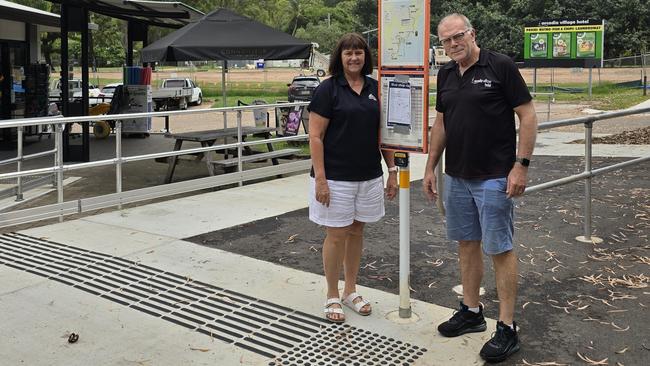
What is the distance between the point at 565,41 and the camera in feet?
82.1

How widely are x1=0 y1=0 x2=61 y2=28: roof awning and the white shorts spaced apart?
12053mm

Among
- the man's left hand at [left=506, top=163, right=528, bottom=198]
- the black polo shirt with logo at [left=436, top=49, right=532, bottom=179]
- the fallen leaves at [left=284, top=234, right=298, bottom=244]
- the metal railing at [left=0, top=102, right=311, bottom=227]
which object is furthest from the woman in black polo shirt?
the metal railing at [left=0, top=102, right=311, bottom=227]

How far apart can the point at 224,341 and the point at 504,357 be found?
1.58 m

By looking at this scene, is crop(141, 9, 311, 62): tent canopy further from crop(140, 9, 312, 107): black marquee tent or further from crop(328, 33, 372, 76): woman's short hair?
crop(328, 33, 372, 76): woman's short hair

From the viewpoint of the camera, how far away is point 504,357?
3576 millimetres

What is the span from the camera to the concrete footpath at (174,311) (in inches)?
146

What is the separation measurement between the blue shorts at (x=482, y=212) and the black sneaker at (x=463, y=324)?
48cm

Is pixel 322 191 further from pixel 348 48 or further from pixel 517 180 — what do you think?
pixel 517 180

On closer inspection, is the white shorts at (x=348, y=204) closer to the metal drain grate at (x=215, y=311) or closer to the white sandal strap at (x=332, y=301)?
the white sandal strap at (x=332, y=301)

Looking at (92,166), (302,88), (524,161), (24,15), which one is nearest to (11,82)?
(24,15)

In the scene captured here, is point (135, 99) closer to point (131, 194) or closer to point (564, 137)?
point (131, 194)

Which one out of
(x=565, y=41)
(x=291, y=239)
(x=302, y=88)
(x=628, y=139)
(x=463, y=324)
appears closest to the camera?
(x=463, y=324)

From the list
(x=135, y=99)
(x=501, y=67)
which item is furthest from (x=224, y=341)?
(x=135, y=99)

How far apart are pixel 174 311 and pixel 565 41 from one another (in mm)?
23772
